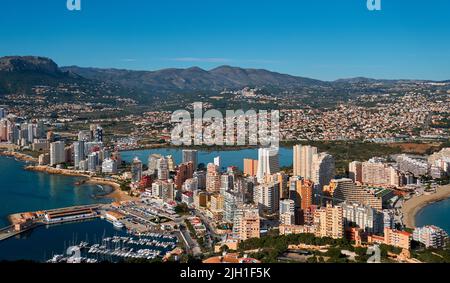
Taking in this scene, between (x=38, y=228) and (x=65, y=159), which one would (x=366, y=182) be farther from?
(x=65, y=159)

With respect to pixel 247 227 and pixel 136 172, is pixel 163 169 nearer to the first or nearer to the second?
pixel 136 172

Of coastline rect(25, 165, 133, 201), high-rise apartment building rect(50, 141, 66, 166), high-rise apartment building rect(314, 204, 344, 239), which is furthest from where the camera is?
high-rise apartment building rect(50, 141, 66, 166)

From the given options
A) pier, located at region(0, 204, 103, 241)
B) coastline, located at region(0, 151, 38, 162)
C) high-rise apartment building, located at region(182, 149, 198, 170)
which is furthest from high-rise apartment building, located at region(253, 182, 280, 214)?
coastline, located at region(0, 151, 38, 162)

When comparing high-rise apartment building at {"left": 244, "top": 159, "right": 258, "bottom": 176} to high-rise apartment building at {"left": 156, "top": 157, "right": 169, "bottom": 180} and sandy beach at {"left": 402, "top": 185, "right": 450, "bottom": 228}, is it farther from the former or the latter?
sandy beach at {"left": 402, "top": 185, "right": 450, "bottom": 228}

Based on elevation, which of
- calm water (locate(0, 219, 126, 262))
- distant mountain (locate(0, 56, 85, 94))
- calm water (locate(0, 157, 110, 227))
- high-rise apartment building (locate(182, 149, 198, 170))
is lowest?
calm water (locate(0, 219, 126, 262))

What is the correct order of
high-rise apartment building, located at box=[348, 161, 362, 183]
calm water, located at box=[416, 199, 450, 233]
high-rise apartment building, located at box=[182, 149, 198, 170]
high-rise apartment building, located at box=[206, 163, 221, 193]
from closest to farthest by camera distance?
calm water, located at box=[416, 199, 450, 233] < high-rise apartment building, located at box=[206, 163, 221, 193] < high-rise apartment building, located at box=[348, 161, 362, 183] < high-rise apartment building, located at box=[182, 149, 198, 170]

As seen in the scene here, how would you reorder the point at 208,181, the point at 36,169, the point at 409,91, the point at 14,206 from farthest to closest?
the point at 409,91 → the point at 36,169 → the point at 208,181 → the point at 14,206

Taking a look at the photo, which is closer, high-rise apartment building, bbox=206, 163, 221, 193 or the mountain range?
high-rise apartment building, bbox=206, 163, 221, 193
